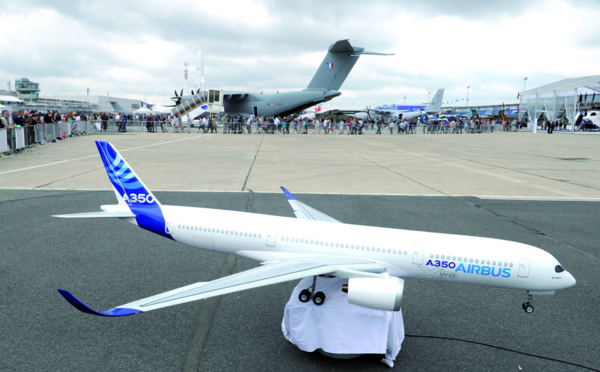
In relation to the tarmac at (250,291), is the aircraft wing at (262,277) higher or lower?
higher

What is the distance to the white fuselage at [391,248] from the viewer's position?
736 centimetres

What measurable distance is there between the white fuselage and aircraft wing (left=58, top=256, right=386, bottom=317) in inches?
16.3

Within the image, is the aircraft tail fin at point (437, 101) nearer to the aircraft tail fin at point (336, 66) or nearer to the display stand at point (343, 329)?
the aircraft tail fin at point (336, 66)

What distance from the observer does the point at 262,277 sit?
6.73m

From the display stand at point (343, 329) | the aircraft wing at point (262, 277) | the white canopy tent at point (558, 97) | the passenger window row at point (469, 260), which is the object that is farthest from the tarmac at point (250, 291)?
the white canopy tent at point (558, 97)

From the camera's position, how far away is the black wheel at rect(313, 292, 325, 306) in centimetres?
680

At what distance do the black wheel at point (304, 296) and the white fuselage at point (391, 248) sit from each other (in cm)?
118

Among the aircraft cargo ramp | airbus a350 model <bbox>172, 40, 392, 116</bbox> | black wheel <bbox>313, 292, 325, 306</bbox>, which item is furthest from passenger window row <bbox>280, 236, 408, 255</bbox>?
the aircraft cargo ramp

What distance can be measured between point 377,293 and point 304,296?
142cm

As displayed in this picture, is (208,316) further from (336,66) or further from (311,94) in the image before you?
(311,94)

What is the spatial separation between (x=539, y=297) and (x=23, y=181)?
23991 millimetres

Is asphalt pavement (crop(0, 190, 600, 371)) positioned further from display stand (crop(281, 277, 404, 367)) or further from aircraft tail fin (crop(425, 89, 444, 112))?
aircraft tail fin (crop(425, 89, 444, 112))

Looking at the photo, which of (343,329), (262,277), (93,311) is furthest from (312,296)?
(93,311)

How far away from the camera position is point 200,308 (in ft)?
28.6
